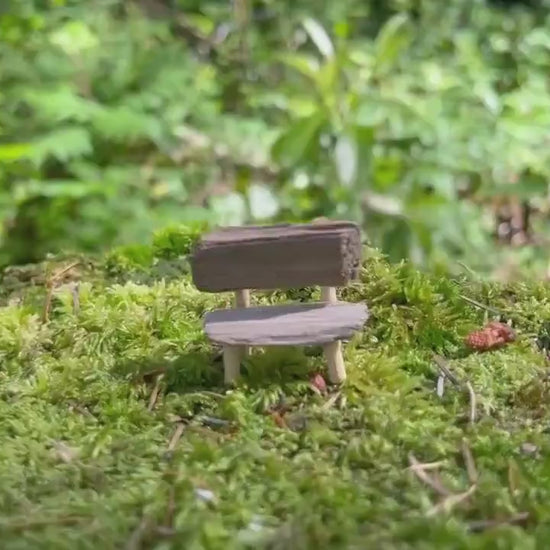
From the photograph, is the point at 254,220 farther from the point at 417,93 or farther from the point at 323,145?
the point at 417,93

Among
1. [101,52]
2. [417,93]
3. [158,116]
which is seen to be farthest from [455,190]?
[101,52]

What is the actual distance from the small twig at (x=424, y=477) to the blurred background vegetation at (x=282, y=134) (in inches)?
70.7

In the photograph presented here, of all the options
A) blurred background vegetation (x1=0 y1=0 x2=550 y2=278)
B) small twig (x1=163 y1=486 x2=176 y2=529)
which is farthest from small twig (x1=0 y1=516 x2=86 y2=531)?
blurred background vegetation (x1=0 y1=0 x2=550 y2=278)

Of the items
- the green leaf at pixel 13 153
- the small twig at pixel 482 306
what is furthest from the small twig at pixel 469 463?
the green leaf at pixel 13 153

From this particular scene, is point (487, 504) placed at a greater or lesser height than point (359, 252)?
lesser

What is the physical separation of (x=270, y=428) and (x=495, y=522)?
15.0 inches

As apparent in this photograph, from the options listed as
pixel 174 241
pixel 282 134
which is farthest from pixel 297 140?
pixel 174 241

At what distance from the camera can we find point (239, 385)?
146 cm

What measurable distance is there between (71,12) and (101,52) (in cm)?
→ 55

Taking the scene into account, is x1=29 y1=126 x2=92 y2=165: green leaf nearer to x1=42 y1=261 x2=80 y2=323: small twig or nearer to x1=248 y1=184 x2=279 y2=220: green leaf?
x1=248 y1=184 x2=279 y2=220: green leaf

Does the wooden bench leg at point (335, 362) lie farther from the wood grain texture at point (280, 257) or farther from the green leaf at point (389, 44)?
the green leaf at point (389, 44)

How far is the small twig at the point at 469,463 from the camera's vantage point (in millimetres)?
1206

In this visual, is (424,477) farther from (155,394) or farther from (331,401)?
(155,394)

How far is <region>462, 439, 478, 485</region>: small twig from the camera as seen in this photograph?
1.21 metres
